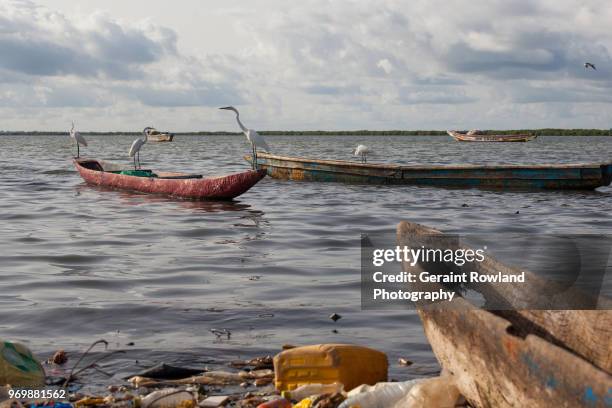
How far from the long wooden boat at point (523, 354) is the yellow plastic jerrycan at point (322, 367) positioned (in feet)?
2.03

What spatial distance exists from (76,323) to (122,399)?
8.26 ft

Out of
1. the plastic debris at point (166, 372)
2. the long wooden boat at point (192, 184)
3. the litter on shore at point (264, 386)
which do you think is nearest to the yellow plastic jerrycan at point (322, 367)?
the litter on shore at point (264, 386)

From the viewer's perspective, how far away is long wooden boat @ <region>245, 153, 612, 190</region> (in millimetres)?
20938

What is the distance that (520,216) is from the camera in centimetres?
1638

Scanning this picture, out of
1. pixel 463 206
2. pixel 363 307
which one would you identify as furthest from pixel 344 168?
pixel 363 307

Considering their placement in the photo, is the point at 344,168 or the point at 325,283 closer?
the point at 325,283

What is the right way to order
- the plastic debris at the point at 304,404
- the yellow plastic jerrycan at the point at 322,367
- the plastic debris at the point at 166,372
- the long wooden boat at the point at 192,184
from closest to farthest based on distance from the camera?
the plastic debris at the point at 304,404 < the yellow plastic jerrycan at the point at 322,367 < the plastic debris at the point at 166,372 < the long wooden boat at the point at 192,184

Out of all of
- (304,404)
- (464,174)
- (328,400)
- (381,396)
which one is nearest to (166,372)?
(304,404)

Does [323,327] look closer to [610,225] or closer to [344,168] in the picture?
[610,225]

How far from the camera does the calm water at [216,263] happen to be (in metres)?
6.98

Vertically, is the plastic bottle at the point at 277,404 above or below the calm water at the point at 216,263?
above

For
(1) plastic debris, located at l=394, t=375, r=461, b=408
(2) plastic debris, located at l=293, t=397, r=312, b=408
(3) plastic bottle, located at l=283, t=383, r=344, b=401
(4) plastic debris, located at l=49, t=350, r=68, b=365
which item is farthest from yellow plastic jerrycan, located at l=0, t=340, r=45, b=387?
(1) plastic debris, located at l=394, t=375, r=461, b=408

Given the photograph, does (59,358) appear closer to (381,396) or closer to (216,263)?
(381,396)

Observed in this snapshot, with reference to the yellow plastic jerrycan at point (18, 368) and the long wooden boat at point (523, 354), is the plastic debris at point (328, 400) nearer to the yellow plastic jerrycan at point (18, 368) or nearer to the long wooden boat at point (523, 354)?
the long wooden boat at point (523, 354)
